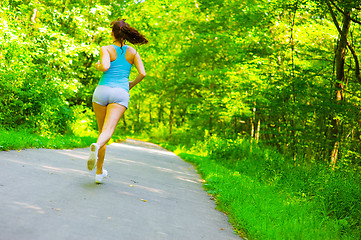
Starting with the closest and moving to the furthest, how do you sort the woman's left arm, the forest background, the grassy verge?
the grassy verge → the woman's left arm → the forest background

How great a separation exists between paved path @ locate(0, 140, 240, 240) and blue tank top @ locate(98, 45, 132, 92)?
1520 mm

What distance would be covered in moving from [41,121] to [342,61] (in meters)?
10.3

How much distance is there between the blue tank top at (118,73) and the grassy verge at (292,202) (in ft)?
7.99

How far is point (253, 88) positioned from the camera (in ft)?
43.9

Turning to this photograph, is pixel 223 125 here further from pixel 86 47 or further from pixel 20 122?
pixel 20 122

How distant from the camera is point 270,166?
31.0 ft

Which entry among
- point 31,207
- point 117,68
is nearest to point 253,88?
point 117,68

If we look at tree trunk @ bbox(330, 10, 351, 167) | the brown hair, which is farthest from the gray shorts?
tree trunk @ bbox(330, 10, 351, 167)

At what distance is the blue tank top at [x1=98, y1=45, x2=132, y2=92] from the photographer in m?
4.85

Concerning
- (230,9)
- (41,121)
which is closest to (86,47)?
(41,121)

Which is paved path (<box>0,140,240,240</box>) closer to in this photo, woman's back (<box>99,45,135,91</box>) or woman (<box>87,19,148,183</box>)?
woman (<box>87,19,148,183</box>)

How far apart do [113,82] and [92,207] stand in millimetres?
1819

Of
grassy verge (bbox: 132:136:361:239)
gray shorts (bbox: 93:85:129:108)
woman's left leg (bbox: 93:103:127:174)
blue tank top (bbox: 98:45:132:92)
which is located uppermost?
blue tank top (bbox: 98:45:132:92)

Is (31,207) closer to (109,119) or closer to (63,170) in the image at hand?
(109,119)
